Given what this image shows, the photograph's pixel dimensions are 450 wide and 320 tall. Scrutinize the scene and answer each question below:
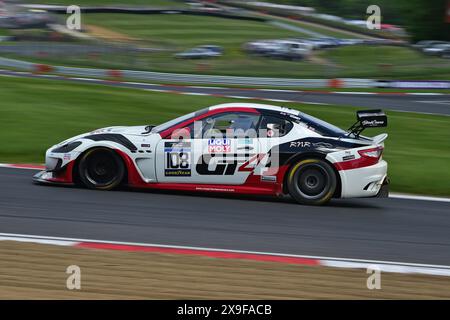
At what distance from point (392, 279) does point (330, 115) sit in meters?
12.0

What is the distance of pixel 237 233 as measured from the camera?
320 inches

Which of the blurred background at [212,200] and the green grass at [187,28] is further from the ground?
the green grass at [187,28]

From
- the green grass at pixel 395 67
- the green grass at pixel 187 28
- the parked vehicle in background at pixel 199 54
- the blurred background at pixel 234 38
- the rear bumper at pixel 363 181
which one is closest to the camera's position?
the rear bumper at pixel 363 181

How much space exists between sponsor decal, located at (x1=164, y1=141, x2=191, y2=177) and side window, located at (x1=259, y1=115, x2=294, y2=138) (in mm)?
976

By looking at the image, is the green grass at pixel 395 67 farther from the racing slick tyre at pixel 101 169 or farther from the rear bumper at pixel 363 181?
the racing slick tyre at pixel 101 169

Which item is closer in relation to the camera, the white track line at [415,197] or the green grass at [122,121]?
the white track line at [415,197]

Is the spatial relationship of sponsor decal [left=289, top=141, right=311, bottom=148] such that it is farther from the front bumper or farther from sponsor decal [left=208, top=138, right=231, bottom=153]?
the front bumper

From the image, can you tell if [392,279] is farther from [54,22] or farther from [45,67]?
[54,22]

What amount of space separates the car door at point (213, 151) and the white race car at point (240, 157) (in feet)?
0.04

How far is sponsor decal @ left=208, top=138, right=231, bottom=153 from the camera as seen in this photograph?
9508 millimetres

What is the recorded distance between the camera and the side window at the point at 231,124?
9.57 m

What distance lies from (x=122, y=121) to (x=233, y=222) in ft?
25.0

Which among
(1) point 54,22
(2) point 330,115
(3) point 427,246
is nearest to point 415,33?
(1) point 54,22

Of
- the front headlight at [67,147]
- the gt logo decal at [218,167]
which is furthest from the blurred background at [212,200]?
the front headlight at [67,147]
